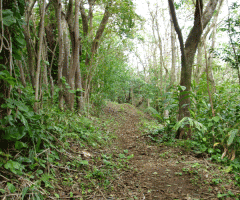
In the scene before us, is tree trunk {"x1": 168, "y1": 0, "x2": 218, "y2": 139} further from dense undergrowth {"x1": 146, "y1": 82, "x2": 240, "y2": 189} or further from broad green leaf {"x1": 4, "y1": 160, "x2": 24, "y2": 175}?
broad green leaf {"x1": 4, "y1": 160, "x2": 24, "y2": 175}

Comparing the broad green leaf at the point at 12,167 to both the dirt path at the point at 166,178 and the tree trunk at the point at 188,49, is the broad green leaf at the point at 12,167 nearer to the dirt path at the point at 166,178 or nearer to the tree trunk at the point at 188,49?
the dirt path at the point at 166,178

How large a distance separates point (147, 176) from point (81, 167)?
3.67 ft

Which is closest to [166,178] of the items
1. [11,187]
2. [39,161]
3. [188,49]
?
[39,161]

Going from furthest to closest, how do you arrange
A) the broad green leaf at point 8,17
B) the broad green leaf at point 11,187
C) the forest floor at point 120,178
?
the forest floor at point 120,178 → the broad green leaf at point 8,17 → the broad green leaf at point 11,187

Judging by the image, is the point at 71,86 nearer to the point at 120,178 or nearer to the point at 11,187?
the point at 120,178

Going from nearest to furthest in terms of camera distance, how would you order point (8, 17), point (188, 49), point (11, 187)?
point (11, 187) → point (8, 17) → point (188, 49)

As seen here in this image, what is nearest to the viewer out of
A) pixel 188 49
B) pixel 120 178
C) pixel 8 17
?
pixel 8 17

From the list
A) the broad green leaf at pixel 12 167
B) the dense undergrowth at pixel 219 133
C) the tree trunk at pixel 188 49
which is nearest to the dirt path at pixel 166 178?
the dense undergrowth at pixel 219 133

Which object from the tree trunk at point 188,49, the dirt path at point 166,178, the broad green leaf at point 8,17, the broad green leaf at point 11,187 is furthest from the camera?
the tree trunk at point 188,49

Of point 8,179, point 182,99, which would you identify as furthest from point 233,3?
point 8,179

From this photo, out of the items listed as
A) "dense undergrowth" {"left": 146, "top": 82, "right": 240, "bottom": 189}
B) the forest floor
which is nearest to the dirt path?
the forest floor

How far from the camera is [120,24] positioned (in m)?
6.39

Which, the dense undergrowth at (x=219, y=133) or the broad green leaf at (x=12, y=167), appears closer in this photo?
the broad green leaf at (x=12, y=167)

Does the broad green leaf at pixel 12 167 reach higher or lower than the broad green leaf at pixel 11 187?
higher
